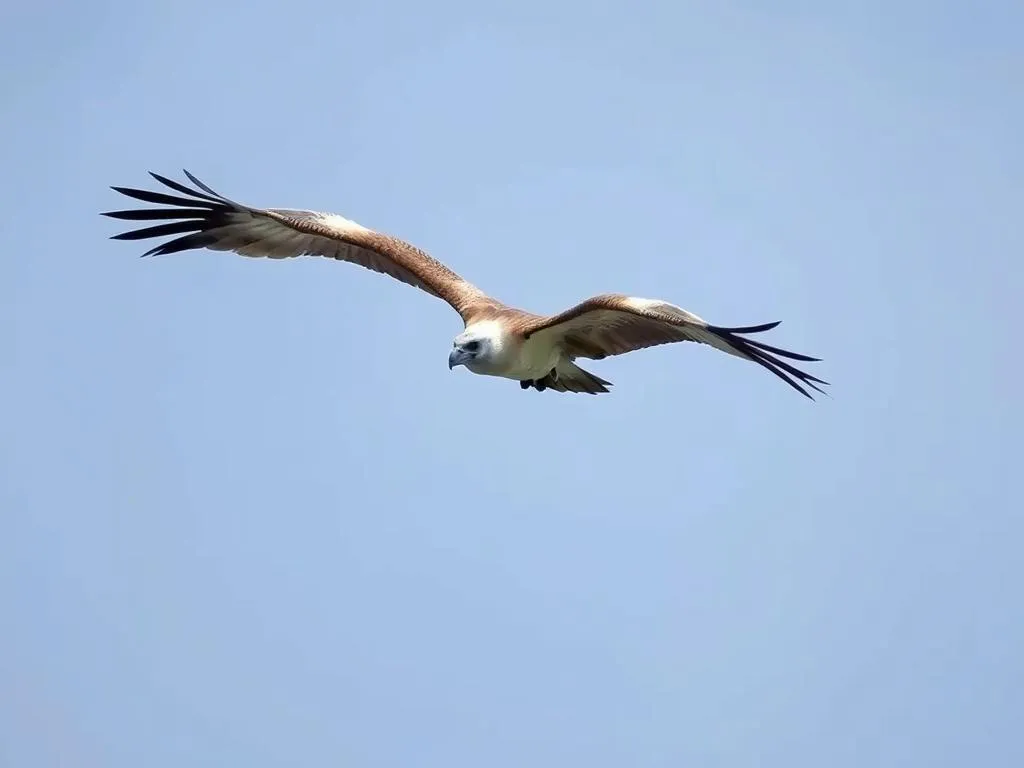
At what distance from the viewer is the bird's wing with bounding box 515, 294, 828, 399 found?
37.7 feet

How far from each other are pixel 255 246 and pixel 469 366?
336 cm

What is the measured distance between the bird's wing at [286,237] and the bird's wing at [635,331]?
152 cm

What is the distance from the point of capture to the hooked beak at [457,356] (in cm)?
1302

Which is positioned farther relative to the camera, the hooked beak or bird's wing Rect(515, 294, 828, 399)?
the hooked beak

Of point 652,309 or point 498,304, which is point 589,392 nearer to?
point 498,304

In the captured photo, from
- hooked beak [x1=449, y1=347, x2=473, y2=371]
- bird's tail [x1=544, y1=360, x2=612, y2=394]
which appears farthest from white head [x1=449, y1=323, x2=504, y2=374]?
bird's tail [x1=544, y1=360, x2=612, y2=394]

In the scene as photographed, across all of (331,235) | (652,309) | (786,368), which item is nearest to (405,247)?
(331,235)

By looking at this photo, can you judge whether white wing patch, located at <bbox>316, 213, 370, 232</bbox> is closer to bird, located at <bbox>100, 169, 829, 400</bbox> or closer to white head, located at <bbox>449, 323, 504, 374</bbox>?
bird, located at <bbox>100, 169, 829, 400</bbox>

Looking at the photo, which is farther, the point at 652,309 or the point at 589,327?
the point at 589,327

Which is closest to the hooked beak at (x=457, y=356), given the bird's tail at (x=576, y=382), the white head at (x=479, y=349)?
the white head at (x=479, y=349)

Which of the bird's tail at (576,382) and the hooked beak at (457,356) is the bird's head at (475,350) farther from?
the bird's tail at (576,382)

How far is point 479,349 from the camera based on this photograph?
13.1 metres

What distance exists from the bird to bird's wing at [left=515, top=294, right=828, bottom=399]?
0.4 inches

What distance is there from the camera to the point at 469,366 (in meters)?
13.2
